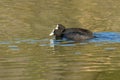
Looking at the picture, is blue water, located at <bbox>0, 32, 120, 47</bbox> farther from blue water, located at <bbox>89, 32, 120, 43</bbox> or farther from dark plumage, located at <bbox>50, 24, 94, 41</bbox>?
dark plumage, located at <bbox>50, 24, 94, 41</bbox>

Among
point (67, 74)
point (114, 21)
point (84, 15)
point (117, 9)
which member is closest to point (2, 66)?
point (67, 74)

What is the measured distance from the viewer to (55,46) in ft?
52.6

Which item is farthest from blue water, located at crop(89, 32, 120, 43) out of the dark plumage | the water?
the dark plumage

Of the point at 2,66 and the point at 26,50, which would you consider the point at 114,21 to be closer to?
the point at 26,50

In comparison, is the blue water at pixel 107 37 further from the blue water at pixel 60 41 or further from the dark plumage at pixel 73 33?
the dark plumage at pixel 73 33

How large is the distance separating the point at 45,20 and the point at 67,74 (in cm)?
1065

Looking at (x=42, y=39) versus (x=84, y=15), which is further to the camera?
(x=84, y=15)

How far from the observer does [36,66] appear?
1295 cm

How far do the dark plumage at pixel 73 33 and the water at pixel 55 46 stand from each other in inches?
10.6

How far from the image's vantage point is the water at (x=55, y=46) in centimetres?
1236

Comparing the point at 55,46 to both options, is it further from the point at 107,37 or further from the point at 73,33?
the point at 107,37

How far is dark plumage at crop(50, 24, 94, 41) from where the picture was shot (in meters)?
17.5

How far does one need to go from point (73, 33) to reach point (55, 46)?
1830mm

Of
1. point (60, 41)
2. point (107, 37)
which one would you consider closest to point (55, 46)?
point (60, 41)
